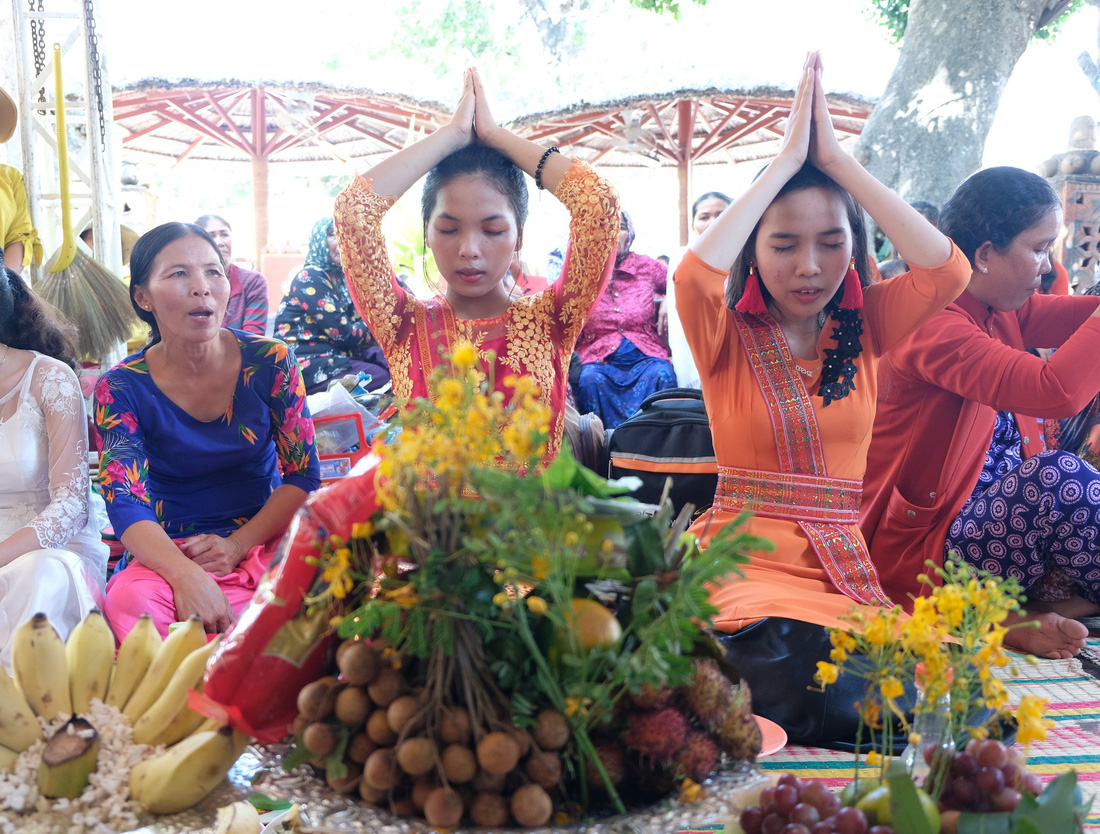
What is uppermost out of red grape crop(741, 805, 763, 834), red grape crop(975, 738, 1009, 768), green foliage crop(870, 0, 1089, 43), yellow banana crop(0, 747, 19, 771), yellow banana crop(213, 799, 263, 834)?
green foliage crop(870, 0, 1089, 43)

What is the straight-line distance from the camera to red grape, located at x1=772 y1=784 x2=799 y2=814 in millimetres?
981

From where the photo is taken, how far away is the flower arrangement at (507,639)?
0.95 m

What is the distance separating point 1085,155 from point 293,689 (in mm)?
5466

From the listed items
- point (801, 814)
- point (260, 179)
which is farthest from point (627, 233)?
point (260, 179)

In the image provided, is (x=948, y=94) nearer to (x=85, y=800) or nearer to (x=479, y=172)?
(x=479, y=172)

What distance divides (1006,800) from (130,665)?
1142 mm

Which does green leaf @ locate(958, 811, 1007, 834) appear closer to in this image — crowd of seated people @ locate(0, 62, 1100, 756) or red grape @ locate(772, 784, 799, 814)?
red grape @ locate(772, 784, 799, 814)

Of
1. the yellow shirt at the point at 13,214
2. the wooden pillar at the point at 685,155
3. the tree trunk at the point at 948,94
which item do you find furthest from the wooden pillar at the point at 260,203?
the yellow shirt at the point at 13,214

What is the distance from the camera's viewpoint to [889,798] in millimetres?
970

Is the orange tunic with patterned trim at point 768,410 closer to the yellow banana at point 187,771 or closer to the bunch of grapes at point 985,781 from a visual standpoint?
the bunch of grapes at point 985,781

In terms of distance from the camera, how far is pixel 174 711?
4.05 ft

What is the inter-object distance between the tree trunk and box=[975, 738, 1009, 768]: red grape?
659cm

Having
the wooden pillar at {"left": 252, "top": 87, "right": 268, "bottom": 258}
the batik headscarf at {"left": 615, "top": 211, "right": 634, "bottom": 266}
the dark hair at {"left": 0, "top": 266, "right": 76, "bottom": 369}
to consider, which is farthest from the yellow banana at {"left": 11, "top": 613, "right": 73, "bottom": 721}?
the wooden pillar at {"left": 252, "top": 87, "right": 268, "bottom": 258}

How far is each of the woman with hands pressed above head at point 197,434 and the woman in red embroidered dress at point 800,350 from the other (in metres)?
1.21
